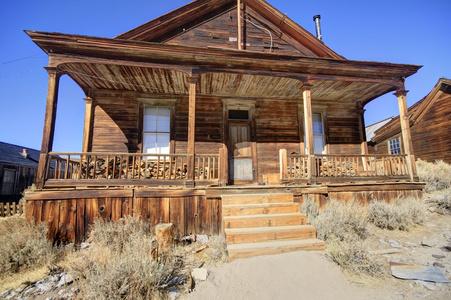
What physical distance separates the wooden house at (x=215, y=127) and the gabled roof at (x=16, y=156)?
15.7 meters

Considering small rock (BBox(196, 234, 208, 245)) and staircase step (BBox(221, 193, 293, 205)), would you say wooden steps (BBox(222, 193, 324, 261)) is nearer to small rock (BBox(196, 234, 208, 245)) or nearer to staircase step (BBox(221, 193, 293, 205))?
staircase step (BBox(221, 193, 293, 205))

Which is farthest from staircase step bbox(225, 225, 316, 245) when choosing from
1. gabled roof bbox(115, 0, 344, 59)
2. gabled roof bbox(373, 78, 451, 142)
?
gabled roof bbox(373, 78, 451, 142)

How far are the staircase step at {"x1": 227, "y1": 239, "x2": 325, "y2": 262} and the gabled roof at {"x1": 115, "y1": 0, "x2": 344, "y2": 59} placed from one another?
751cm

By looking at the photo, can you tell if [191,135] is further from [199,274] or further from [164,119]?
[199,274]

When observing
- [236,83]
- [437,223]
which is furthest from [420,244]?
[236,83]

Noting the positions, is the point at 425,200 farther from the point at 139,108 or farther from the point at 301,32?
the point at 139,108

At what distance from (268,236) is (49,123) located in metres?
5.51

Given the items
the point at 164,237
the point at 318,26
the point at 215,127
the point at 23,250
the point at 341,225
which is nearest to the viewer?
the point at 23,250

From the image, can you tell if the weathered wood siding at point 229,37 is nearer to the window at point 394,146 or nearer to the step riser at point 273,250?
the step riser at point 273,250

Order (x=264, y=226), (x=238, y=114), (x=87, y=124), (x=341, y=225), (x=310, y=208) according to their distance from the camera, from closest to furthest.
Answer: (x=264, y=226), (x=341, y=225), (x=310, y=208), (x=87, y=124), (x=238, y=114)

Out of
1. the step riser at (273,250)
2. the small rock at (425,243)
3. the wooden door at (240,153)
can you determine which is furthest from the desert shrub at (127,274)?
the wooden door at (240,153)

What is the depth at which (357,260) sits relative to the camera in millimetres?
3305

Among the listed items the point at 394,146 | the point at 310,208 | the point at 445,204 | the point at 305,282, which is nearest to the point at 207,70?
the point at 310,208

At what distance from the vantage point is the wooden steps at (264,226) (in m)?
3.74
